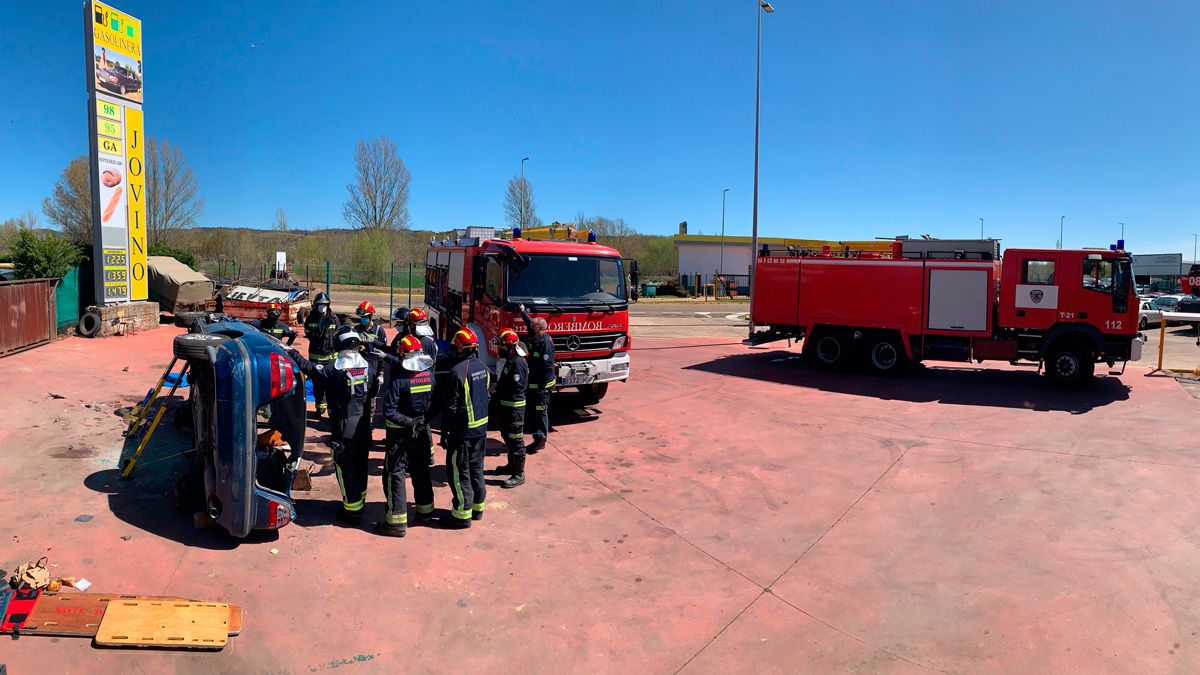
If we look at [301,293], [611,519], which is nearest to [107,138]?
[301,293]

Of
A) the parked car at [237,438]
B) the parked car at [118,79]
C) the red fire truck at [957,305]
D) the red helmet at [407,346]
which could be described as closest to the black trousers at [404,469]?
the red helmet at [407,346]

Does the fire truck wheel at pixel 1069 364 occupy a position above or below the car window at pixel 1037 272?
below

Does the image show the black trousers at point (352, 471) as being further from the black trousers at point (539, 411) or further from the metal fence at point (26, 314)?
the metal fence at point (26, 314)

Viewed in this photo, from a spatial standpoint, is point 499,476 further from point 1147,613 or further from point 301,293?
point 301,293

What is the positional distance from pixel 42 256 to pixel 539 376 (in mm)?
13511

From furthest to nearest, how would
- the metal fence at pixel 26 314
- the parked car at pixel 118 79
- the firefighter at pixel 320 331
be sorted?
the parked car at pixel 118 79 < the metal fence at pixel 26 314 < the firefighter at pixel 320 331

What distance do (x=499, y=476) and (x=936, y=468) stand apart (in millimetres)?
5071

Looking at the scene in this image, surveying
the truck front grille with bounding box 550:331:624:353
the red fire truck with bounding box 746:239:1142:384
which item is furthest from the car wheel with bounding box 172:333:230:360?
the red fire truck with bounding box 746:239:1142:384

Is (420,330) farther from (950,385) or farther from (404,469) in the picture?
(950,385)

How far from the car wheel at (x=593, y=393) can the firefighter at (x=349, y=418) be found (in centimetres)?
515

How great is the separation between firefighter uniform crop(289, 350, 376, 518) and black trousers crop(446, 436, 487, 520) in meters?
0.72

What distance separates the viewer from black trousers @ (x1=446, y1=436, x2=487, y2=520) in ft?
19.8

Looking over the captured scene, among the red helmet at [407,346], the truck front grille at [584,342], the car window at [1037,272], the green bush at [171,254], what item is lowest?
the truck front grille at [584,342]

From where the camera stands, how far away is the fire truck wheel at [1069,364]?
43.4 ft
